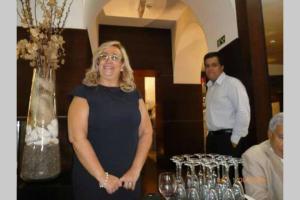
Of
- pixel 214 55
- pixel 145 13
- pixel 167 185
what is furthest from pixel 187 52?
pixel 167 185

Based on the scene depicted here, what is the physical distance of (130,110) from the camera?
140 centimetres

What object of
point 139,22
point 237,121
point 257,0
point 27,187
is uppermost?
point 139,22

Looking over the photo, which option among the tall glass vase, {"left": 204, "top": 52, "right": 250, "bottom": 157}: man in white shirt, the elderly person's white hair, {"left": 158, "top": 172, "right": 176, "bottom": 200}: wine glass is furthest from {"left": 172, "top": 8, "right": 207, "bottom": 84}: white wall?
{"left": 158, "top": 172, "right": 176, "bottom": 200}: wine glass

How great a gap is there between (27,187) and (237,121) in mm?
1535

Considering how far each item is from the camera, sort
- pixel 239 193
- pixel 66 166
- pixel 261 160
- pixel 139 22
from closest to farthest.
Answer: pixel 239 193, pixel 261 160, pixel 66 166, pixel 139 22

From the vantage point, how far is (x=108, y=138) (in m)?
1.35

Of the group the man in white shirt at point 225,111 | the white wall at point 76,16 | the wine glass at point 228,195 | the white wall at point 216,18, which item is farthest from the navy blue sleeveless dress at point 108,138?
the white wall at point 216,18

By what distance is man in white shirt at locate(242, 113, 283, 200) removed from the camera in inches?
47.7

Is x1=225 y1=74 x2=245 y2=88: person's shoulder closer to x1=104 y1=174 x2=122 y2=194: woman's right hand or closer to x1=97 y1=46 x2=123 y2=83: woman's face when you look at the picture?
x1=97 y1=46 x2=123 y2=83: woman's face

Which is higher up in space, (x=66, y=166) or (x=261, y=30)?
A: (x=261, y=30)

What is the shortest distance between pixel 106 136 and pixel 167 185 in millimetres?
403

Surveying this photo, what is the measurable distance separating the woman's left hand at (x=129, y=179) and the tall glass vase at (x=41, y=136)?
457 mm

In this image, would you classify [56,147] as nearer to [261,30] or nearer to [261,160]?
[261,160]

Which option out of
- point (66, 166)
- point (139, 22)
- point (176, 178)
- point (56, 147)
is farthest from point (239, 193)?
point (139, 22)
